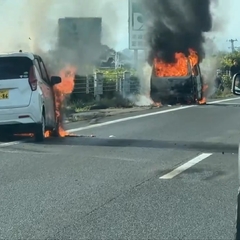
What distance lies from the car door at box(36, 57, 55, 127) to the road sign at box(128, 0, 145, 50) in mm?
22932

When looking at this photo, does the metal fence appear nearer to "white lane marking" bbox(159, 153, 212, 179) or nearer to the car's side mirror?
the car's side mirror

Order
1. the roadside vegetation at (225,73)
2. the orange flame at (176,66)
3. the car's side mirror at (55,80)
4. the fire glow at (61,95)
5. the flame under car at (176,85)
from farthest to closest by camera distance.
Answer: the roadside vegetation at (225,73) < the orange flame at (176,66) < the flame under car at (176,85) < the fire glow at (61,95) < the car's side mirror at (55,80)

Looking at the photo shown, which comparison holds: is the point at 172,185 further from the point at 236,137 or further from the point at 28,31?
the point at 28,31

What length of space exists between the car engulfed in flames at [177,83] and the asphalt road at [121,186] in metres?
12.4

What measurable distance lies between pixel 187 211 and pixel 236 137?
27.5 feet

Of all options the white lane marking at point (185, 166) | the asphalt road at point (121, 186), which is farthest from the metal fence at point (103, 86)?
the white lane marking at point (185, 166)

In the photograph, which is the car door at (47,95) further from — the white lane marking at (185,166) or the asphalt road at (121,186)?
the white lane marking at (185,166)

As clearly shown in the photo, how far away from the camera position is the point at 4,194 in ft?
30.0

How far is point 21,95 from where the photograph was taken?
14.9 m

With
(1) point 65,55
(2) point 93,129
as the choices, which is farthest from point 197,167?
(1) point 65,55

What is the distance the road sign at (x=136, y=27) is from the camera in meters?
40.2

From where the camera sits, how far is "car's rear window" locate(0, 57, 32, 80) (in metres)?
14.9

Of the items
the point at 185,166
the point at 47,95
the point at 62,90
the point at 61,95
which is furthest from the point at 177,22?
the point at 185,166

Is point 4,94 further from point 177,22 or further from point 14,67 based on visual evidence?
point 177,22
